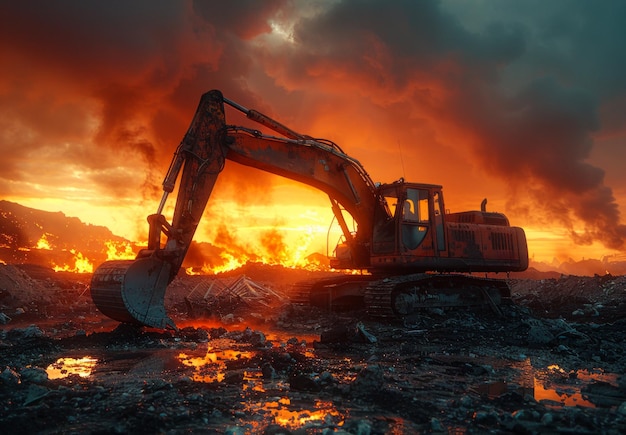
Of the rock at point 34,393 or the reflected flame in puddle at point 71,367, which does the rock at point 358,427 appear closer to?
the rock at point 34,393

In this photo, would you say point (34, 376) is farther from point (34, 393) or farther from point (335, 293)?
point (335, 293)

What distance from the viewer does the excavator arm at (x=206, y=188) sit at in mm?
8242

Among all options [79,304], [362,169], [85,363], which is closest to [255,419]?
[85,363]

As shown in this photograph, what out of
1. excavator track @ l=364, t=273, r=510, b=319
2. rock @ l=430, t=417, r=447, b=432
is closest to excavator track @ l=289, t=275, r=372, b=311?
excavator track @ l=364, t=273, r=510, b=319

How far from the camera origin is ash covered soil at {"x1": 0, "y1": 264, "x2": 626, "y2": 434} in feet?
13.1

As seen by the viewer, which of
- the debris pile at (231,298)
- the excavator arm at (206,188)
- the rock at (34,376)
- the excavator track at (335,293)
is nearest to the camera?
the rock at (34,376)

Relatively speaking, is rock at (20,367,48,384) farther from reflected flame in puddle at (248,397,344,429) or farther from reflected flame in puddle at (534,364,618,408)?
reflected flame in puddle at (534,364,618,408)

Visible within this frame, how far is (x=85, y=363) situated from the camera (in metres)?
6.38

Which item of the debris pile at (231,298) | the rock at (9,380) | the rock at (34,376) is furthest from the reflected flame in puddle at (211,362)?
the debris pile at (231,298)

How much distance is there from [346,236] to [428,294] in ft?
8.80

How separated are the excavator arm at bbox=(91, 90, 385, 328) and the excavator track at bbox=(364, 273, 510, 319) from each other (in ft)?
5.29

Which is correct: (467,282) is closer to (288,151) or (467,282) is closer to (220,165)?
(288,151)

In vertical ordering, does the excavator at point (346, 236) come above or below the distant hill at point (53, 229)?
below

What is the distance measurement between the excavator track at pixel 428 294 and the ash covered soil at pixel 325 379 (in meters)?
0.39
